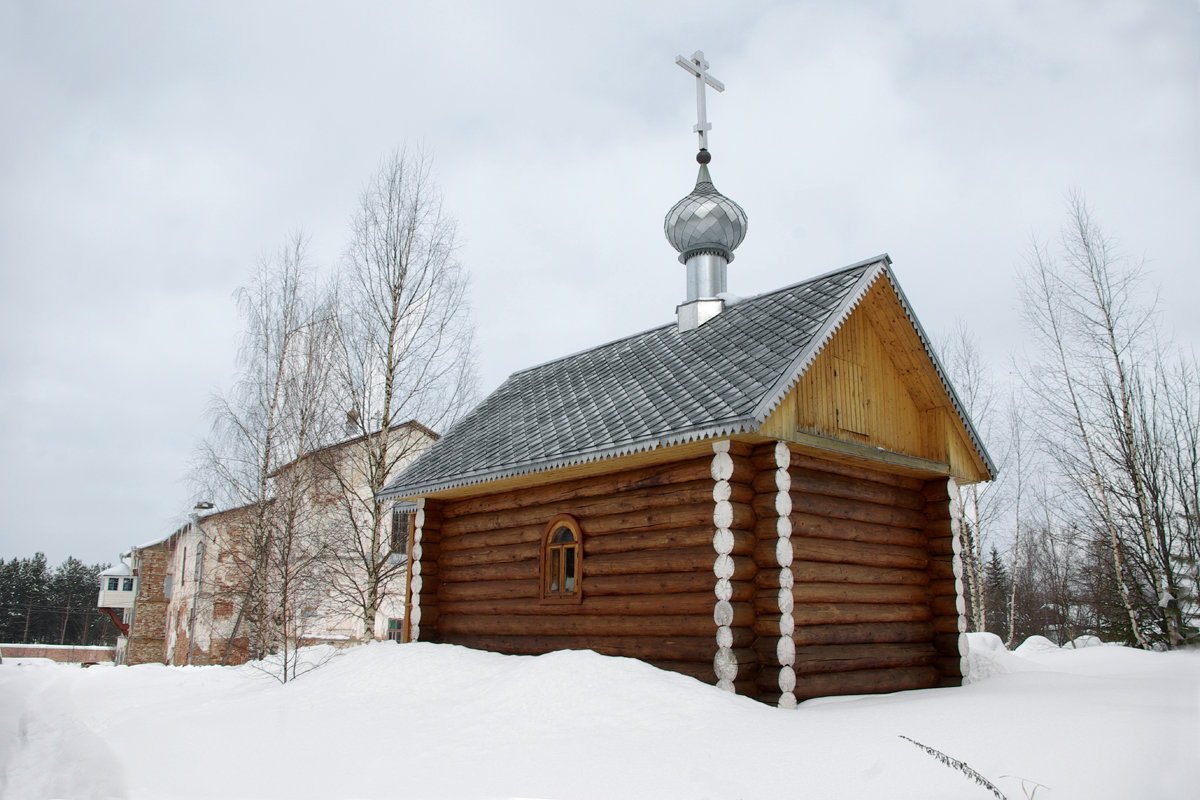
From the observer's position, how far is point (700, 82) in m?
14.0

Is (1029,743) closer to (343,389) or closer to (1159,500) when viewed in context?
(1159,500)

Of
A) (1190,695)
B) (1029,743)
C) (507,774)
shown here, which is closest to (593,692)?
(507,774)

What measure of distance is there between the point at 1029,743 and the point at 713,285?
27.1ft

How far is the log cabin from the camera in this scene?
8227 mm

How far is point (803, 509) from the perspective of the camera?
8828 mm

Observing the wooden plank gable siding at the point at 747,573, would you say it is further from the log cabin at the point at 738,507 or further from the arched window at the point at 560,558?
the arched window at the point at 560,558

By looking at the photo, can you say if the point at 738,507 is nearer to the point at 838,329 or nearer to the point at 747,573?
the point at 747,573

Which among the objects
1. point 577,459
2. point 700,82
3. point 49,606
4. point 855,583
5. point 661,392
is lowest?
point 49,606

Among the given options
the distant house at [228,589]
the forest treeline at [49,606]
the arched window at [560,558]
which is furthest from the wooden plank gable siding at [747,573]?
the forest treeline at [49,606]

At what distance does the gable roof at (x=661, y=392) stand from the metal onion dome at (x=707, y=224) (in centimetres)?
140

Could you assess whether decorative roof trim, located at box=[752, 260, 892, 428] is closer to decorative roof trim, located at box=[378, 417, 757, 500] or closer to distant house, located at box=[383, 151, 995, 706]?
distant house, located at box=[383, 151, 995, 706]

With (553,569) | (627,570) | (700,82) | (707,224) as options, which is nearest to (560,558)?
(553,569)

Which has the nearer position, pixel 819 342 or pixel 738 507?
pixel 738 507

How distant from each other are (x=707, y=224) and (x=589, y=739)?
8544mm
